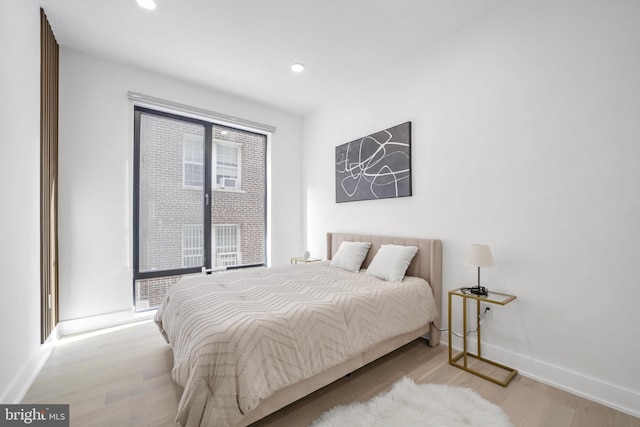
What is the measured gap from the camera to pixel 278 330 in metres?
1.47

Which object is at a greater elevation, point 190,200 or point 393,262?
point 190,200

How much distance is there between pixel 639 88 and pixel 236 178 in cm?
408

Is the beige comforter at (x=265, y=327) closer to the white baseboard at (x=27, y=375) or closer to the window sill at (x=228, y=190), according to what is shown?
the white baseboard at (x=27, y=375)

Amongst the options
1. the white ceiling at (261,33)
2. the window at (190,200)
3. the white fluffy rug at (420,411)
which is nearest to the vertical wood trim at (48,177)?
the white ceiling at (261,33)

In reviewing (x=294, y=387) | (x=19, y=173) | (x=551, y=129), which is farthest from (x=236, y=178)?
(x=551, y=129)

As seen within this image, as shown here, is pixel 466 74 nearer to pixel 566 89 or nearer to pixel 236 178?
pixel 566 89

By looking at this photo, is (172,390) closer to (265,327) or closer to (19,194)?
(265,327)

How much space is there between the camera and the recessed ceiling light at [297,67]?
2998 mm

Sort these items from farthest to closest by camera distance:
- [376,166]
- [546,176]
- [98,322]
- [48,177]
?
[376,166] → [98,322] → [48,177] → [546,176]

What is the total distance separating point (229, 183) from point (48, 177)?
1.93 m

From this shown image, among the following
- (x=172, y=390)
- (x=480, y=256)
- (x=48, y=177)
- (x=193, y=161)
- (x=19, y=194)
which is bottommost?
(x=172, y=390)

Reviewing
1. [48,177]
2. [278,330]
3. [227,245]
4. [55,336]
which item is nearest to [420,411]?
[278,330]

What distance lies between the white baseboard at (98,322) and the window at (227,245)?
1122 millimetres

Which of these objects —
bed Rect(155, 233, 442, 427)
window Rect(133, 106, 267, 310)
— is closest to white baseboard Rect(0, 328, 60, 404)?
bed Rect(155, 233, 442, 427)
